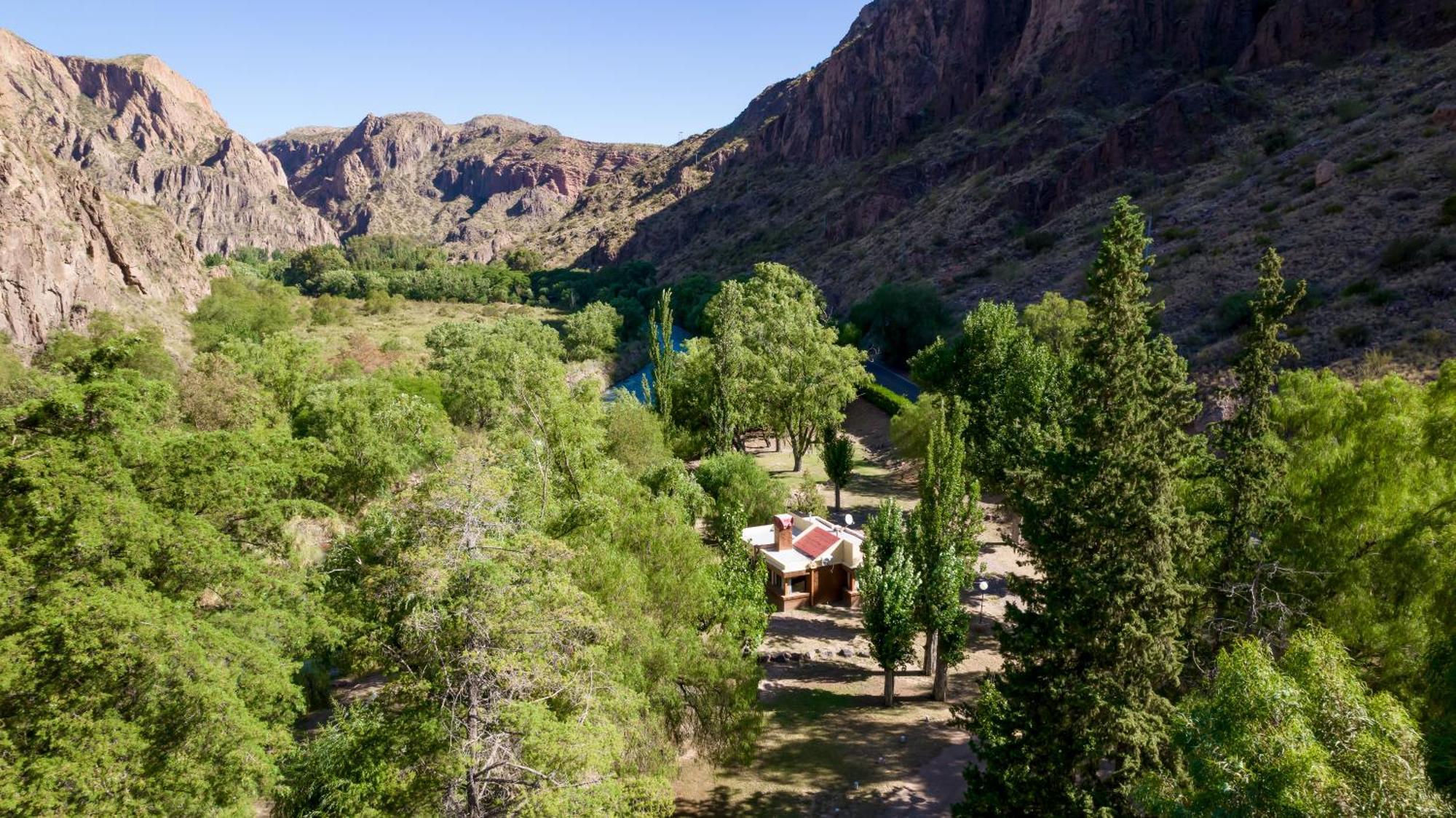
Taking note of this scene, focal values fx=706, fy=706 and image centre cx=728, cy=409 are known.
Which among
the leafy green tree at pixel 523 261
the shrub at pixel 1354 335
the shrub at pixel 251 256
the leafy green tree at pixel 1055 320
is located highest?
the shrub at pixel 251 256

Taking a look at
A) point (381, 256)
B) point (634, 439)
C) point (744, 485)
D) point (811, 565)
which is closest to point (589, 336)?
point (634, 439)

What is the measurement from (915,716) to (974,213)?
7305 cm

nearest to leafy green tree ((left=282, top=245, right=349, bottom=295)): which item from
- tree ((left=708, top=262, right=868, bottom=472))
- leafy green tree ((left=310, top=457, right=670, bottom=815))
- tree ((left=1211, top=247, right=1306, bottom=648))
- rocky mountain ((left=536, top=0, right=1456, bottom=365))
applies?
rocky mountain ((left=536, top=0, right=1456, bottom=365))

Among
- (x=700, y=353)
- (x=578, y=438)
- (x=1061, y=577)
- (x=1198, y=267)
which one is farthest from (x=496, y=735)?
(x=1198, y=267)

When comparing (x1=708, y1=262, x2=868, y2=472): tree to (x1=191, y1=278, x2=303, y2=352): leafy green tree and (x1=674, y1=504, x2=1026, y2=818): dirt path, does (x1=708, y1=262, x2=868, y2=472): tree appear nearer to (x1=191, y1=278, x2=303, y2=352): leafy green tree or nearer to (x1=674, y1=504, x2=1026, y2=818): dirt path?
(x1=674, y1=504, x2=1026, y2=818): dirt path

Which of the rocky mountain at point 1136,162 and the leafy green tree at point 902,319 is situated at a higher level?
the rocky mountain at point 1136,162

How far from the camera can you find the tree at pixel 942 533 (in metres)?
21.2

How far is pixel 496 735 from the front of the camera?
9508mm

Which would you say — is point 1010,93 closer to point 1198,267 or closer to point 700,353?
point 1198,267

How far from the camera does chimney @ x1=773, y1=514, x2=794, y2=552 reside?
3130cm

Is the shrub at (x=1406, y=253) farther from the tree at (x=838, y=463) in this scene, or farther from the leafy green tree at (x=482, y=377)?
the leafy green tree at (x=482, y=377)

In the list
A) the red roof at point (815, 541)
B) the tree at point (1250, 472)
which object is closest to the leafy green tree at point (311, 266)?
the red roof at point (815, 541)

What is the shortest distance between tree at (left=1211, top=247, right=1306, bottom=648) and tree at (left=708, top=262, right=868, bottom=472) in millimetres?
27566

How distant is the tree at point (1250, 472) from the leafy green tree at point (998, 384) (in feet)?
27.0
